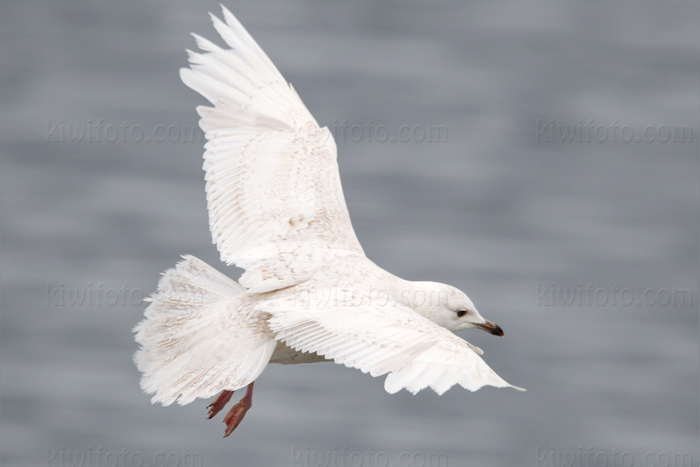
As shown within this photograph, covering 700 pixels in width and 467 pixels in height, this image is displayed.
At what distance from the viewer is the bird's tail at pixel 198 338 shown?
9.00 metres

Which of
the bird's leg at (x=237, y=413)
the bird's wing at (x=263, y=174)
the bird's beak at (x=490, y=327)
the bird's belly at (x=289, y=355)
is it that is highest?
the bird's wing at (x=263, y=174)

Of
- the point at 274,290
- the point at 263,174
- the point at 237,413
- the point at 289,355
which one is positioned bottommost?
the point at 237,413

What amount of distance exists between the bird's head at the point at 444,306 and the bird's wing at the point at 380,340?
899mm

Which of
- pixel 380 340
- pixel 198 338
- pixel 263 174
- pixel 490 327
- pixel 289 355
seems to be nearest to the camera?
pixel 380 340

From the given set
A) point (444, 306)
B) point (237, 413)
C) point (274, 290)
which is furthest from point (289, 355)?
point (444, 306)

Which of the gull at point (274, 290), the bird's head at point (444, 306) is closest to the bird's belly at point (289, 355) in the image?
the gull at point (274, 290)

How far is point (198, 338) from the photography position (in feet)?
30.8

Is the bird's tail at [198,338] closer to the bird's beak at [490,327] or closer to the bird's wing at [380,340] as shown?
the bird's wing at [380,340]

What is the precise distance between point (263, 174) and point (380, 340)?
2.84 m

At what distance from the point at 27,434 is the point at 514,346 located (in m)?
7.98

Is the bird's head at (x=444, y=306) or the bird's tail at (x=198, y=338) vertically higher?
the bird's head at (x=444, y=306)

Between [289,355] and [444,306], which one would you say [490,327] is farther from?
[289,355]

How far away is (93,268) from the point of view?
65.4 ft

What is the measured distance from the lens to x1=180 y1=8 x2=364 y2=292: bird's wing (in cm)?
988
